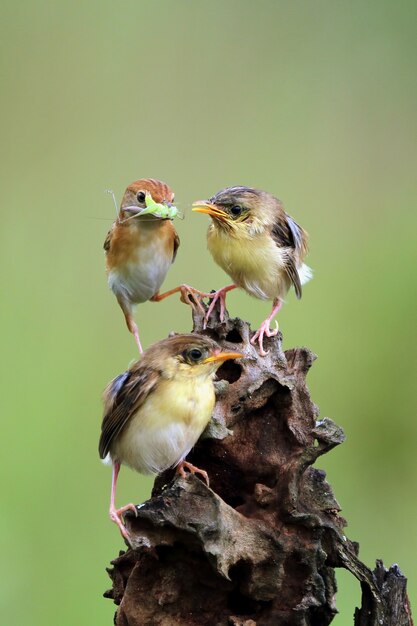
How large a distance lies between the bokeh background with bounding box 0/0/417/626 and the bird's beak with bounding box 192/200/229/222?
1958 mm

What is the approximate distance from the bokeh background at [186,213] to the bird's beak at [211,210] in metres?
1.96

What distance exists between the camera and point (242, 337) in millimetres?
3230

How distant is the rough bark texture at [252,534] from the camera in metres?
2.79

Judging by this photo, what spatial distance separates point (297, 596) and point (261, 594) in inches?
3.7

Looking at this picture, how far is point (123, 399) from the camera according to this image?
2.97 m

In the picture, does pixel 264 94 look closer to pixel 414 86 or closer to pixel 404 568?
pixel 414 86

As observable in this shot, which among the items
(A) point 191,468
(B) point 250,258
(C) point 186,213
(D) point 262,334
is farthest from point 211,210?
(C) point 186,213

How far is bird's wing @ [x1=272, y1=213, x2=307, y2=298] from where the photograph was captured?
142 inches

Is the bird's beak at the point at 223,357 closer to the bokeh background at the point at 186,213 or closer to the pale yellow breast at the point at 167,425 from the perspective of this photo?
the pale yellow breast at the point at 167,425

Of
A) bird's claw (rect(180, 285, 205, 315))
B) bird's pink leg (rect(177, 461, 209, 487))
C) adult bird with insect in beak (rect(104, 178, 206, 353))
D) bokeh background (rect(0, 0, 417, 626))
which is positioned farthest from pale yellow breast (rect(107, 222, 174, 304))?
bokeh background (rect(0, 0, 417, 626))

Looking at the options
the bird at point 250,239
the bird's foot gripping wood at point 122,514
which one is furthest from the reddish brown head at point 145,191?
the bird's foot gripping wood at point 122,514

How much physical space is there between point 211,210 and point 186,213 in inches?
68.5

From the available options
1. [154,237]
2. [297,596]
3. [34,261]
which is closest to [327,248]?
[34,261]

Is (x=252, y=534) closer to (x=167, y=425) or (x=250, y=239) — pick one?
(x=167, y=425)
